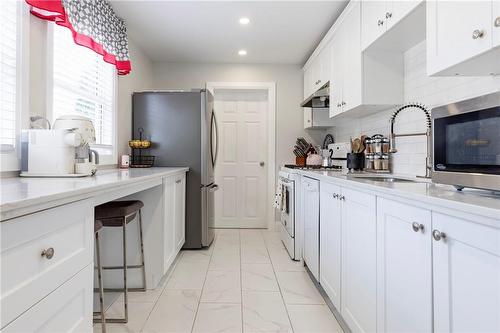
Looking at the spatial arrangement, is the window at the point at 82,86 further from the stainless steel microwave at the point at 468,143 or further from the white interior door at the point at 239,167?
the stainless steel microwave at the point at 468,143

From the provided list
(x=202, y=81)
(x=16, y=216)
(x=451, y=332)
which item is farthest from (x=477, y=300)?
(x=202, y=81)

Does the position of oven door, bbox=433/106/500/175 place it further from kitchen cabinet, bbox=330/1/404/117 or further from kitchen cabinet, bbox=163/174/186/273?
kitchen cabinet, bbox=163/174/186/273

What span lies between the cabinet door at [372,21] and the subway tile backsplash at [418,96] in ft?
1.10

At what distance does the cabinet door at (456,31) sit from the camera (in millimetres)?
1190

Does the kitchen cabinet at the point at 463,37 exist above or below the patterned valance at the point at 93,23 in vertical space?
below

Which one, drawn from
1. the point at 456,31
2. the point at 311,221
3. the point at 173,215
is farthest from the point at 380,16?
the point at 173,215

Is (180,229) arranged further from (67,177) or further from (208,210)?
(67,177)

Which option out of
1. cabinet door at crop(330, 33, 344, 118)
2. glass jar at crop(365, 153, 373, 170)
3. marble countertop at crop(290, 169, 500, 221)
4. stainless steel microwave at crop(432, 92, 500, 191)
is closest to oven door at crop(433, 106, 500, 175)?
stainless steel microwave at crop(432, 92, 500, 191)

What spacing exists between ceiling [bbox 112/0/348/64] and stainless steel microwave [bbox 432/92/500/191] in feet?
6.43

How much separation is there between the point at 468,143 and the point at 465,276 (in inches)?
20.9

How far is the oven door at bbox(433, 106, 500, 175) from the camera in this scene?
38.8 inches

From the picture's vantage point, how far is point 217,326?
180 cm

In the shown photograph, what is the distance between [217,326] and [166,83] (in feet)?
11.3

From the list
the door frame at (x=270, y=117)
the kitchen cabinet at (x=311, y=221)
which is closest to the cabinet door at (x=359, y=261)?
the kitchen cabinet at (x=311, y=221)
